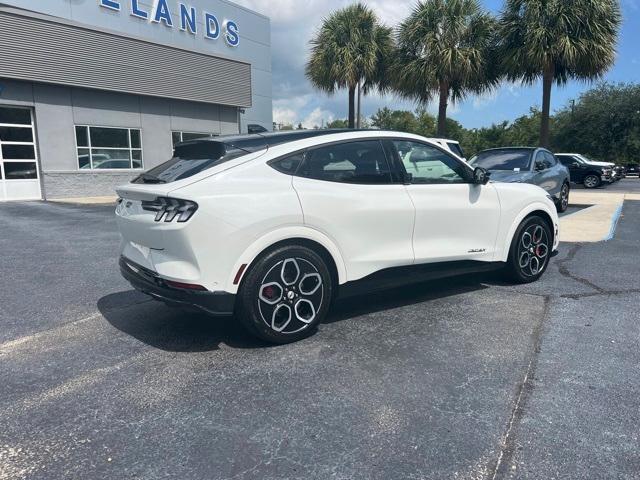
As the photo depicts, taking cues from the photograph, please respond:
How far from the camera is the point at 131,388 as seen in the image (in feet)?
10.1

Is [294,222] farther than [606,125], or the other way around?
[606,125]

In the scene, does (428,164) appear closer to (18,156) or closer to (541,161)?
(541,161)

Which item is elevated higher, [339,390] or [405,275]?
[405,275]

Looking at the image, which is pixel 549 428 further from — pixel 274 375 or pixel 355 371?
pixel 274 375

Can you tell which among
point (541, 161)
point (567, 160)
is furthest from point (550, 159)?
point (567, 160)

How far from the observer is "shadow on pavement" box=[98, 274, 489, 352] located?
12.6 ft

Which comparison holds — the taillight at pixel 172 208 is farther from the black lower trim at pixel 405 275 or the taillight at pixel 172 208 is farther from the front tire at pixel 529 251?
the front tire at pixel 529 251

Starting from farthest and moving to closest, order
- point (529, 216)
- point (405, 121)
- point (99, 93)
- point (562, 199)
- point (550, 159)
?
1. point (405, 121)
2. point (99, 93)
3. point (562, 199)
4. point (550, 159)
5. point (529, 216)

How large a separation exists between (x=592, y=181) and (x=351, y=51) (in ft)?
41.4

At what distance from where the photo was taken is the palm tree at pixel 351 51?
21766 millimetres

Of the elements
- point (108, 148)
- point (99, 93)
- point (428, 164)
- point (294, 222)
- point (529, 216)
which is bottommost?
point (529, 216)

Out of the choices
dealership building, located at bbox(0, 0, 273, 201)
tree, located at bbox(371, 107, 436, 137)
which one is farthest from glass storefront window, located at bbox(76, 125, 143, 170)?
tree, located at bbox(371, 107, 436, 137)

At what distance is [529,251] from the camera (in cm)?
543

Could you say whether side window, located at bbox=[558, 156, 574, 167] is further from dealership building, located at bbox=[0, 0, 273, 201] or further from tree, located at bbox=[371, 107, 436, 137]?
tree, located at bbox=[371, 107, 436, 137]
